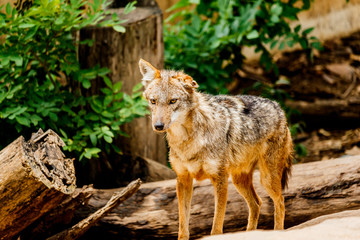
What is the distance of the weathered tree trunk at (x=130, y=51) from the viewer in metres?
6.36

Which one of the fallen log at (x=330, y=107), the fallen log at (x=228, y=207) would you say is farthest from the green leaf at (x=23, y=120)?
the fallen log at (x=330, y=107)

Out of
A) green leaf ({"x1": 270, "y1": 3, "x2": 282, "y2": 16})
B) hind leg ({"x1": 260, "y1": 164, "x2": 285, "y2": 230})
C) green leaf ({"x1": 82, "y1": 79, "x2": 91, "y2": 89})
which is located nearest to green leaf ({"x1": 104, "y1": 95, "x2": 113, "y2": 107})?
green leaf ({"x1": 82, "y1": 79, "x2": 91, "y2": 89})

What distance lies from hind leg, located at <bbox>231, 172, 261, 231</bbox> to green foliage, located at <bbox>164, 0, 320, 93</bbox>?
8.88ft

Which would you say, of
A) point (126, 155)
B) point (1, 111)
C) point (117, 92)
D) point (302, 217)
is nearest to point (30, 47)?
point (1, 111)

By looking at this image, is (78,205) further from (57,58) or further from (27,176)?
(57,58)

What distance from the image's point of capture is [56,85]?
616 cm

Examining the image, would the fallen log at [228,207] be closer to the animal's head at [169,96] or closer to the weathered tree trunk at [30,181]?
the weathered tree trunk at [30,181]

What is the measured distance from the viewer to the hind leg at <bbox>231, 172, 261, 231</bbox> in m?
5.10

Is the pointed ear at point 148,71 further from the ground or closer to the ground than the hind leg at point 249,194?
further from the ground

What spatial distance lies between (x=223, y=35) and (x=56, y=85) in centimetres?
318

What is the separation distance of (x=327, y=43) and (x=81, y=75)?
25.5 feet

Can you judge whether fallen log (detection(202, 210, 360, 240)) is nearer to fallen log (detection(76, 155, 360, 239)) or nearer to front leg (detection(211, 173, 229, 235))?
front leg (detection(211, 173, 229, 235))

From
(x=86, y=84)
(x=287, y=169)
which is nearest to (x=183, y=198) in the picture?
(x=287, y=169)

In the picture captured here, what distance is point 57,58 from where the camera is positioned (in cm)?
613
